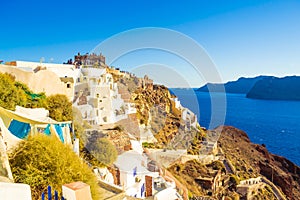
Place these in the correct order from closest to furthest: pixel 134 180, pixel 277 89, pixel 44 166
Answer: pixel 44 166 → pixel 134 180 → pixel 277 89

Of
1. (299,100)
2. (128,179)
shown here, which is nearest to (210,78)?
(128,179)

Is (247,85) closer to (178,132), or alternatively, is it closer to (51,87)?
(178,132)

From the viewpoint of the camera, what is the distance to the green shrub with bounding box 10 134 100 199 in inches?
110

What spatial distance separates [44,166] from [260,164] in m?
29.6

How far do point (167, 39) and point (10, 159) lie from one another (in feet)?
20.4

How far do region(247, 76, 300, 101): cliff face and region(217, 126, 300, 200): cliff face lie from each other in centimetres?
5927

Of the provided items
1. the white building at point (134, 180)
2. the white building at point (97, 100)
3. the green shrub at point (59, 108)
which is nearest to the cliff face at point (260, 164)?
the white building at point (97, 100)

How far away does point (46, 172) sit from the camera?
2877 millimetres

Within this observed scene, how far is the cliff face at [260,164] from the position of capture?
25.5 metres

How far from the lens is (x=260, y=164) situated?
1131 inches

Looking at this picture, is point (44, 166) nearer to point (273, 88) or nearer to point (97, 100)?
point (97, 100)

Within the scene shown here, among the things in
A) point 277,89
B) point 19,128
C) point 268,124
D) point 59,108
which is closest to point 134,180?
point 59,108

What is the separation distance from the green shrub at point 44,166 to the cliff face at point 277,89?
91.5 meters

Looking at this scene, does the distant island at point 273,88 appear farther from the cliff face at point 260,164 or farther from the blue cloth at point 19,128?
the blue cloth at point 19,128
